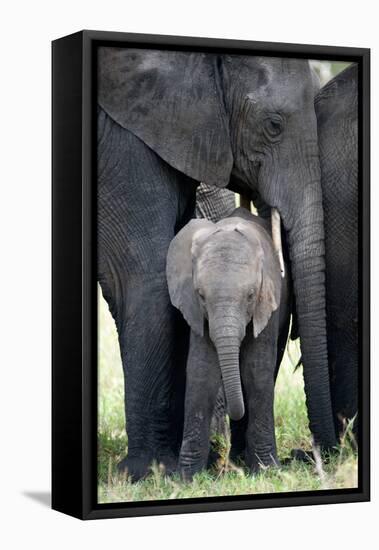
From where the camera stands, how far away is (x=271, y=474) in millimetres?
9875

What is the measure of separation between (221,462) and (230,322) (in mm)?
832

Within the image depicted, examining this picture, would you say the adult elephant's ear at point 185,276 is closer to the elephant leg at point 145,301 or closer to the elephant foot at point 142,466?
the elephant leg at point 145,301

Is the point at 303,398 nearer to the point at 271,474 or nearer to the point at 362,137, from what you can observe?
the point at 271,474

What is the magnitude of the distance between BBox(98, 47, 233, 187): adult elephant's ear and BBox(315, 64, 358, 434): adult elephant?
1.91 ft

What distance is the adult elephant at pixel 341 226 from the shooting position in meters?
10.2

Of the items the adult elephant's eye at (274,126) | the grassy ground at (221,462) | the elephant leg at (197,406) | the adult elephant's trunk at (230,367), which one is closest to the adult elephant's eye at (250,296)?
the adult elephant's trunk at (230,367)

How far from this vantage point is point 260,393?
9.82m

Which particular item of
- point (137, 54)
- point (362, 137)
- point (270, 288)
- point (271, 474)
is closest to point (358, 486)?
point (271, 474)

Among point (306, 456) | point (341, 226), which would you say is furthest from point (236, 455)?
point (341, 226)

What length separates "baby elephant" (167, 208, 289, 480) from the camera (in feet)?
31.2

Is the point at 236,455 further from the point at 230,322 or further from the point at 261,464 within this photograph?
the point at 230,322

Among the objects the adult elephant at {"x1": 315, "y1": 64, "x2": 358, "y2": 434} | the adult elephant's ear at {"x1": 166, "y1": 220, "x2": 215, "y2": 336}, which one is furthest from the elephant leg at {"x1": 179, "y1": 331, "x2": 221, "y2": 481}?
the adult elephant at {"x1": 315, "y1": 64, "x2": 358, "y2": 434}

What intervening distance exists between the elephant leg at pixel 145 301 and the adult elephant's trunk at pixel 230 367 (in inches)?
17.2

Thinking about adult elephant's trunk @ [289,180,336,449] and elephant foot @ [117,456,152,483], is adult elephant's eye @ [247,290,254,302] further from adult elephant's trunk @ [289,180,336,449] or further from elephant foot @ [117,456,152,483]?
elephant foot @ [117,456,152,483]
